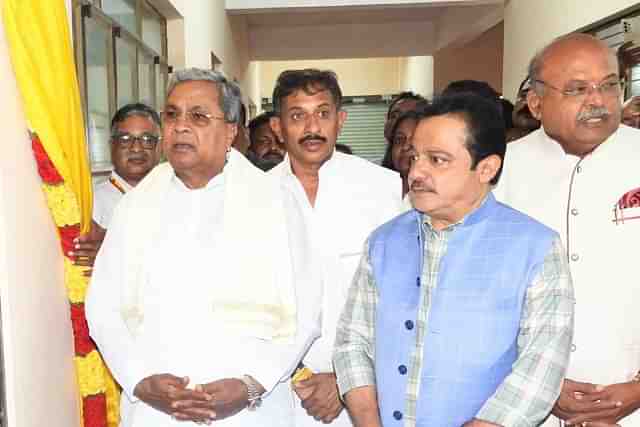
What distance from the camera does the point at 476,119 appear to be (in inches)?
61.5

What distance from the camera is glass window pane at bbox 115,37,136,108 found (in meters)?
4.41

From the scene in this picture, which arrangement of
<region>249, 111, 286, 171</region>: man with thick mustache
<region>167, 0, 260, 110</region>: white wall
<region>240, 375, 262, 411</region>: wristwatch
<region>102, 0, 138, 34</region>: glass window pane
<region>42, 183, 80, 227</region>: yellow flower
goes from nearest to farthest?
<region>240, 375, 262, 411</region>: wristwatch, <region>42, 183, 80, 227</region>: yellow flower, <region>102, 0, 138, 34</region>: glass window pane, <region>249, 111, 286, 171</region>: man with thick mustache, <region>167, 0, 260, 110</region>: white wall

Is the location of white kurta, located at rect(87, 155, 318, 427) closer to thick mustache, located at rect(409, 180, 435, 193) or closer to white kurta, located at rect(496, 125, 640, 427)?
thick mustache, located at rect(409, 180, 435, 193)

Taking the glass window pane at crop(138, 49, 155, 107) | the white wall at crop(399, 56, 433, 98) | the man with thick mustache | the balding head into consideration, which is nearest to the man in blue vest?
the balding head

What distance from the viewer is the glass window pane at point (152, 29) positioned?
5312 mm

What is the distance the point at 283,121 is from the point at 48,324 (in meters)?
1.10

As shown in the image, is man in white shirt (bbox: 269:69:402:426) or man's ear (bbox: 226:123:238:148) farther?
man in white shirt (bbox: 269:69:402:426)

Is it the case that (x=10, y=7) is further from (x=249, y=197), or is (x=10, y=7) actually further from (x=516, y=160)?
(x=516, y=160)

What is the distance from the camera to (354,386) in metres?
1.70

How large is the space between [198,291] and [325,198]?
614 mm

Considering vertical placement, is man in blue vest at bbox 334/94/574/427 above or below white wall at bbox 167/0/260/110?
below

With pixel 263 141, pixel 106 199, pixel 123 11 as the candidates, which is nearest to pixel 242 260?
pixel 106 199

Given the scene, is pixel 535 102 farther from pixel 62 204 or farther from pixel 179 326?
pixel 62 204

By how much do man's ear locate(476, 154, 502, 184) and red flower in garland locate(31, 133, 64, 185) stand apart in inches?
55.1
